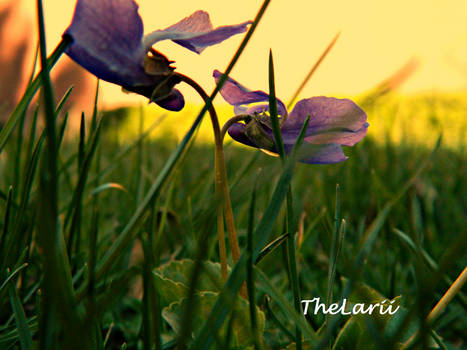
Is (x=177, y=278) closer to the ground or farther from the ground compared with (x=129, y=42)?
closer to the ground

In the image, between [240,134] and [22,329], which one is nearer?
[22,329]

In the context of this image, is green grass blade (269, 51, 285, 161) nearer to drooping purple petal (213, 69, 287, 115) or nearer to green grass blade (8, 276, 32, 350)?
drooping purple petal (213, 69, 287, 115)

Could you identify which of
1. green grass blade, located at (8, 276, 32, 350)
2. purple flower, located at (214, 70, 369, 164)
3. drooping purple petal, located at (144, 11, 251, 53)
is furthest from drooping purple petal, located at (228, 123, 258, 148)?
green grass blade, located at (8, 276, 32, 350)

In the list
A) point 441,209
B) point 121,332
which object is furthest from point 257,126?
point 441,209

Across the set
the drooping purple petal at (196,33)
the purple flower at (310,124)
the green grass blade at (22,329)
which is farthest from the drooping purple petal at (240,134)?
the green grass blade at (22,329)

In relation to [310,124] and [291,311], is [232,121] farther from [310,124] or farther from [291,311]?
[291,311]

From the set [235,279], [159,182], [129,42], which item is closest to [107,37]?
[129,42]

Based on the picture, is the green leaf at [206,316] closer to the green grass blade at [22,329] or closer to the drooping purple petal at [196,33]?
the green grass blade at [22,329]
